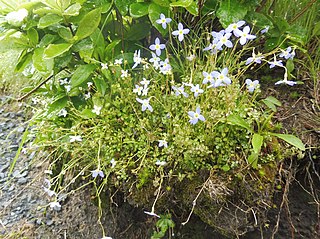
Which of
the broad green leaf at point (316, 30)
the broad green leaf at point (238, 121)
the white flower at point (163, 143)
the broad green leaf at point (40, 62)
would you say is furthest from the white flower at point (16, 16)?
the broad green leaf at point (316, 30)

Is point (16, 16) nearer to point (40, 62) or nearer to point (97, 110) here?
point (40, 62)

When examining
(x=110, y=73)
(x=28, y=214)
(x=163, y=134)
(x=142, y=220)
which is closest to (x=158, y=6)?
(x=110, y=73)

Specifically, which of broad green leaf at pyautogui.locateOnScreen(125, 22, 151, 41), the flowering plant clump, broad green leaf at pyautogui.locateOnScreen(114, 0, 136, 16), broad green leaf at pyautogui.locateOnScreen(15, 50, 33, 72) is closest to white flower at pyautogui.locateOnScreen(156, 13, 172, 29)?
the flowering plant clump

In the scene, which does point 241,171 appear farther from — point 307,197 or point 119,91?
point 119,91

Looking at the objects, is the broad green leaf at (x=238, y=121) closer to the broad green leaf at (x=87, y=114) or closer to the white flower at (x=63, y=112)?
the broad green leaf at (x=87, y=114)

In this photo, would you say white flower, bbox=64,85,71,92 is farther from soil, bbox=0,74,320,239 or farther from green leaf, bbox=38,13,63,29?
soil, bbox=0,74,320,239
